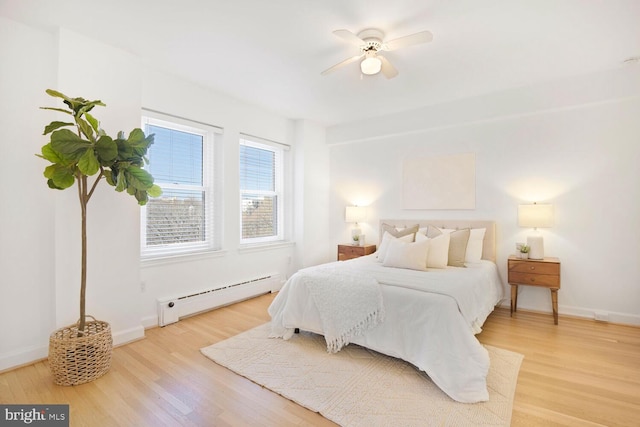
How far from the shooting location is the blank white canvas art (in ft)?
13.4

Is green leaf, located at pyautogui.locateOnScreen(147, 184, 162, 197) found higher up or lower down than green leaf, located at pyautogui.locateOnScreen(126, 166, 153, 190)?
lower down

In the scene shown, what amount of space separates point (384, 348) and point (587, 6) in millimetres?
2888

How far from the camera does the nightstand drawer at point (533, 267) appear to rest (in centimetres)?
326

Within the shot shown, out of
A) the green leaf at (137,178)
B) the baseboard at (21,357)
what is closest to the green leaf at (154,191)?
the green leaf at (137,178)

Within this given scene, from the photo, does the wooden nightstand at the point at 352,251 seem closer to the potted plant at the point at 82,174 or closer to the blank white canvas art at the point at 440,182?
the blank white canvas art at the point at 440,182

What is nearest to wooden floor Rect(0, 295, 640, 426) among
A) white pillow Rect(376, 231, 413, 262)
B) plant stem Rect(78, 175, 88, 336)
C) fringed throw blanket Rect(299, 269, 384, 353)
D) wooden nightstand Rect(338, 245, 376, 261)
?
plant stem Rect(78, 175, 88, 336)

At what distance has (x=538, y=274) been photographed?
3330mm

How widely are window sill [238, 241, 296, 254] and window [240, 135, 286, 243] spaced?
0.14 m

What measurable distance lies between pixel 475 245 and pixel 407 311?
6.12 feet

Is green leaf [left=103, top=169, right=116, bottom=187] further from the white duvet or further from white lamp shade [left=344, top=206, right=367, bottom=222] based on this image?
white lamp shade [left=344, top=206, right=367, bottom=222]

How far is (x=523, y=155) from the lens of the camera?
3729 millimetres

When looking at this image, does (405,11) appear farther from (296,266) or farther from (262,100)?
(296,266)

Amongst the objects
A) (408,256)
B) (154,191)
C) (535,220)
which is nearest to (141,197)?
(154,191)

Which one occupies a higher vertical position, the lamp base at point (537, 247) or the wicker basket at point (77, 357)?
the lamp base at point (537, 247)
